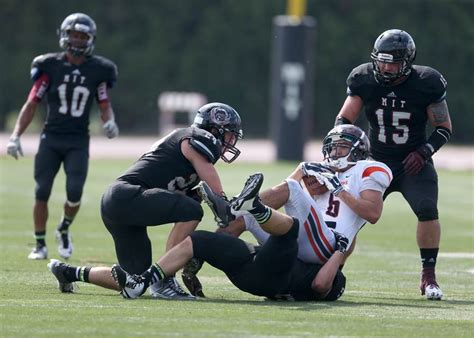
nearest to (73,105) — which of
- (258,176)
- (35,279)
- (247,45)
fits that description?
(35,279)

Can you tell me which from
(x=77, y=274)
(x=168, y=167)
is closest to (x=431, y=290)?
(x=168, y=167)

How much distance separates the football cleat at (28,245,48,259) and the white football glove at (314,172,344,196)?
9.69 feet

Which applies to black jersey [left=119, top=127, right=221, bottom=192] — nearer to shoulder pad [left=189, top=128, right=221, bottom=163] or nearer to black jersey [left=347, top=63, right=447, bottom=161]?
shoulder pad [left=189, top=128, right=221, bottom=163]

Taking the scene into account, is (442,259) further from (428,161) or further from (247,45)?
(247,45)

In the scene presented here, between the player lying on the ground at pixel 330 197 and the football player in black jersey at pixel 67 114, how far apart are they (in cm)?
272

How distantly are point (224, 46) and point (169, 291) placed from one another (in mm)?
22001

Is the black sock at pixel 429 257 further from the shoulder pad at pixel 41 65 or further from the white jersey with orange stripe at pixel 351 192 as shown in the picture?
the shoulder pad at pixel 41 65

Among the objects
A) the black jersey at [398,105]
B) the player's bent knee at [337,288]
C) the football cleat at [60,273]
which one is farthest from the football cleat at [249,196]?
the black jersey at [398,105]

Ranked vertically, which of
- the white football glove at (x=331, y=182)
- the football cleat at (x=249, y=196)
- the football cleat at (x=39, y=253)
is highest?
the football cleat at (x=249, y=196)

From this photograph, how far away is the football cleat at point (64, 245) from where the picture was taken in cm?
973

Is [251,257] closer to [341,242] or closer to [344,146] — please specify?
[341,242]

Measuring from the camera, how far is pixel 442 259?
1020cm

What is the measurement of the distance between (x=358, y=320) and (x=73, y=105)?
4.31 metres

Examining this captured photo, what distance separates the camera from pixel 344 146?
25.0ft
